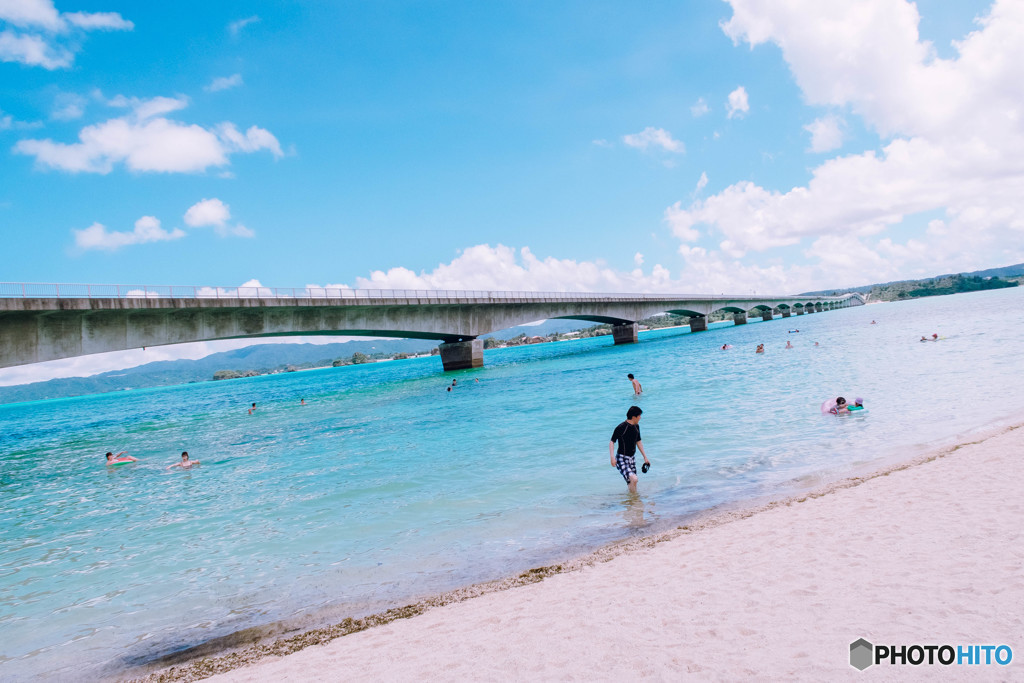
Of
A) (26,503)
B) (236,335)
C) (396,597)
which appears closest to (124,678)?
(396,597)

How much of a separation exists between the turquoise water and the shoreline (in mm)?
354

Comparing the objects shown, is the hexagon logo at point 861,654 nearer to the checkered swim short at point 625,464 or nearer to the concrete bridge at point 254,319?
the checkered swim short at point 625,464

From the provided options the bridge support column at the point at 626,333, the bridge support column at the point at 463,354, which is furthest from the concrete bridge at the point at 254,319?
the bridge support column at the point at 626,333

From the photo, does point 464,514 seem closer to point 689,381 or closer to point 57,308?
point 689,381

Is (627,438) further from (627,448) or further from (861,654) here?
(861,654)

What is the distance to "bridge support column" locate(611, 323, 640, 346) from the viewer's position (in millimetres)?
90431

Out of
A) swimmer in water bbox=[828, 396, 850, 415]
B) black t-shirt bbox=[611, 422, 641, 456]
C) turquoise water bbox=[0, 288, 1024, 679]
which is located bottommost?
turquoise water bbox=[0, 288, 1024, 679]

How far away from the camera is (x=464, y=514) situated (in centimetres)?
988

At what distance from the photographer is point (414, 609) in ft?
20.2

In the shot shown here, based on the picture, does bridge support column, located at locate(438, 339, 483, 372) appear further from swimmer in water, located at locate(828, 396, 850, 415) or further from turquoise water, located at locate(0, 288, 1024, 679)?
swimmer in water, located at locate(828, 396, 850, 415)

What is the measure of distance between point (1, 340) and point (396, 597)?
105 ft

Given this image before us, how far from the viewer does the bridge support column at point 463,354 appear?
58.8 m

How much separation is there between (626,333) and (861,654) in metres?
89.3

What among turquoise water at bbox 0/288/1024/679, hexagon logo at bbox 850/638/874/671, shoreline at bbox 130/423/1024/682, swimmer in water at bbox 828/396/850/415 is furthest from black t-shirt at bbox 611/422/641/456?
swimmer in water at bbox 828/396/850/415
